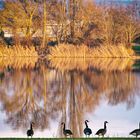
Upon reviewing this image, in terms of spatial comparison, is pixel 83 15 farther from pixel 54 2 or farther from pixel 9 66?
pixel 9 66

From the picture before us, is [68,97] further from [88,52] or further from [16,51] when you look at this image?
[16,51]

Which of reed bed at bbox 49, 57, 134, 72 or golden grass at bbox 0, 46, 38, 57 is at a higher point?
golden grass at bbox 0, 46, 38, 57

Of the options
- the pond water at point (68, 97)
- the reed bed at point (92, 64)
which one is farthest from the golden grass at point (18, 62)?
the reed bed at point (92, 64)

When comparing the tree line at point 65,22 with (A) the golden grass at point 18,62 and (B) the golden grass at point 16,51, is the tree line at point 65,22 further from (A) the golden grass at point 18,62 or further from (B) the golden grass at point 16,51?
(A) the golden grass at point 18,62

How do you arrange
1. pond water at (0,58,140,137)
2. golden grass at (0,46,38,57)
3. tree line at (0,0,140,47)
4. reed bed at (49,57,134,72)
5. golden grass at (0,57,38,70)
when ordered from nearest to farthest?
pond water at (0,58,140,137) → reed bed at (49,57,134,72) → golden grass at (0,57,38,70) → golden grass at (0,46,38,57) → tree line at (0,0,140,47)

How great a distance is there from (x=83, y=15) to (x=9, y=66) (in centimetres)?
1075

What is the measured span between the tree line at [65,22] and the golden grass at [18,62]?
7.66 feet

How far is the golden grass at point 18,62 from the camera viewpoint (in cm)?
3481

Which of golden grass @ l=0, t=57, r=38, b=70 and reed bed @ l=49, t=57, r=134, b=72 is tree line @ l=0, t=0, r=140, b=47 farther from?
reed bed @ l=49, t=57, r=134, b=72

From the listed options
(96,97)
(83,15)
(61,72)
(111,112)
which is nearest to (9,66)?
(61,72)

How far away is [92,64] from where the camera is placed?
119 ft

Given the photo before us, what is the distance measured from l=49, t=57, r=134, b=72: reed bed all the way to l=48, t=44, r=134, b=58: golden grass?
0.80 m

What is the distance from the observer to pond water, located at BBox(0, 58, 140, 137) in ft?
51.4

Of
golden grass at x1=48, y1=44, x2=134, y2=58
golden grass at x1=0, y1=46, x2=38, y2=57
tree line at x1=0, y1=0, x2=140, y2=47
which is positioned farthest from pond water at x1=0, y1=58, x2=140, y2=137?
tree line at x1=0, y1=0, x2=140, y2=47
